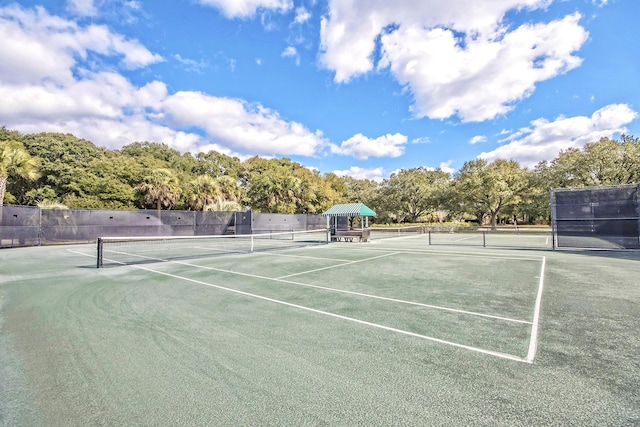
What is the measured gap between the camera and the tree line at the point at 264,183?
27891 mm

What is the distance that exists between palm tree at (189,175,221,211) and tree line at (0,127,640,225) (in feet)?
0.31

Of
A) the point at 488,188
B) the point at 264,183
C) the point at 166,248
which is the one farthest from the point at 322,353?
the point at 488,188

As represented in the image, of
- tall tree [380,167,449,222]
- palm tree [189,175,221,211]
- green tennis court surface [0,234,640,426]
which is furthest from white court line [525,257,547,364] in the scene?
tall tree [380,167,449,222]

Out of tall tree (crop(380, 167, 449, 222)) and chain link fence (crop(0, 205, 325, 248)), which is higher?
tall tree (crop(380, 167, 449, 222))

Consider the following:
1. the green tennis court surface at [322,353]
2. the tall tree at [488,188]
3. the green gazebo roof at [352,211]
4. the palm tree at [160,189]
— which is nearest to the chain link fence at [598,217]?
the green tennis court surface at [322,353]

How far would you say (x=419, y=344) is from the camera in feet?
12.6

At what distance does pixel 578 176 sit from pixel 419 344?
3499 cm

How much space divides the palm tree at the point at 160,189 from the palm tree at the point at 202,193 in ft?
5.63

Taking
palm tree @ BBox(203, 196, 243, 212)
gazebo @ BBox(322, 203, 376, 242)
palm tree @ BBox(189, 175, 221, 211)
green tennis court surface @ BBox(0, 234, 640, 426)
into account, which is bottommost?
green tennis court surface @ BBox(0, 234, 640, 426)

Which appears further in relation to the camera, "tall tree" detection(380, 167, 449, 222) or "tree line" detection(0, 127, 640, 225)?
"tall tree" detection(380, 167, 449, 222)

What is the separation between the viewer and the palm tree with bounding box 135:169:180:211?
2922cm

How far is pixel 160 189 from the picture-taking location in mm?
29359

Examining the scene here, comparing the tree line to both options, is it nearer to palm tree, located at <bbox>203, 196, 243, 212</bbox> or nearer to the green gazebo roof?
palm tree, located at <bbox>203, 196, 243, 212</bbox>

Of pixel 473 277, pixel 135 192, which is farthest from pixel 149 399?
pixel 135 192
